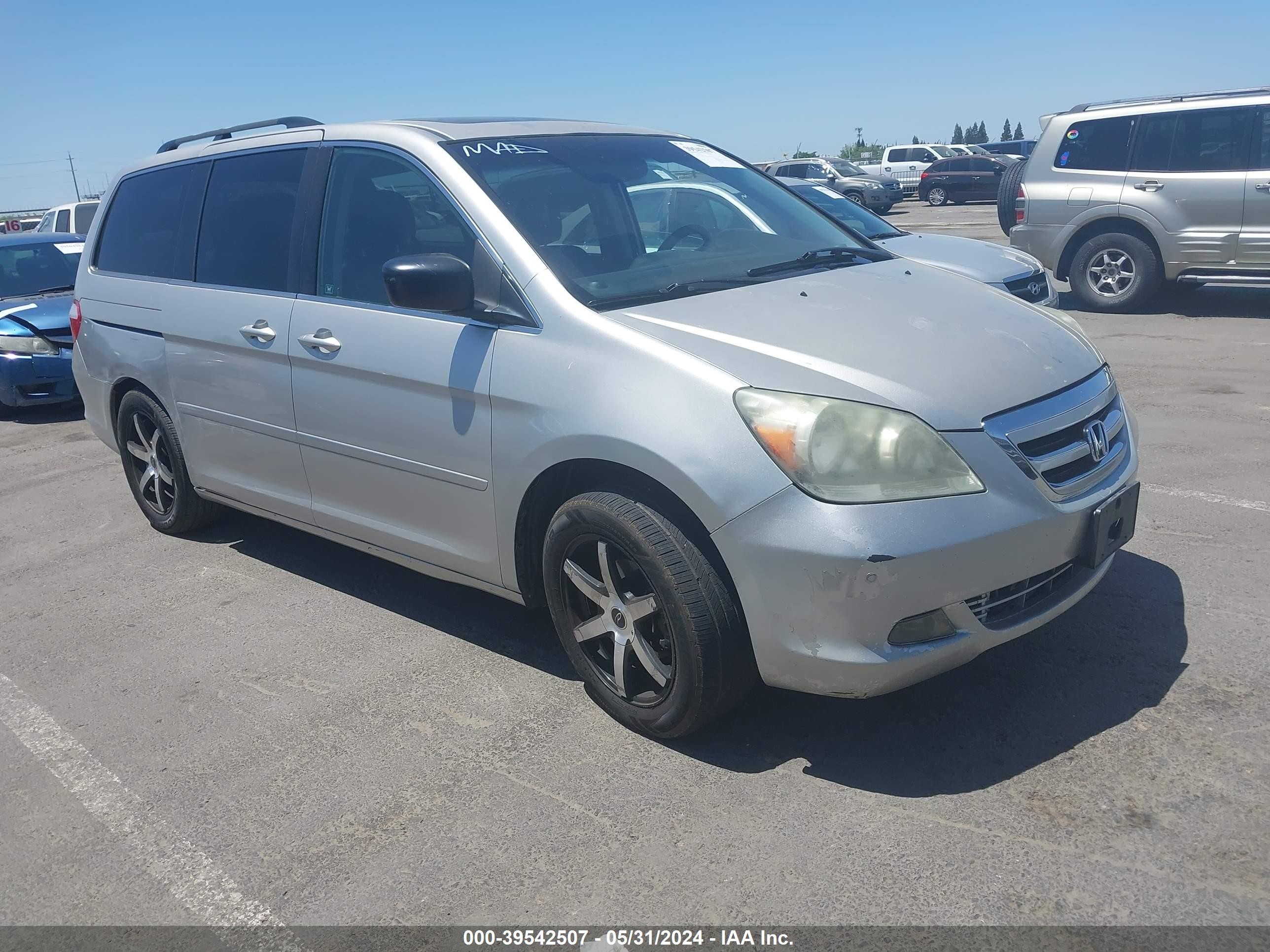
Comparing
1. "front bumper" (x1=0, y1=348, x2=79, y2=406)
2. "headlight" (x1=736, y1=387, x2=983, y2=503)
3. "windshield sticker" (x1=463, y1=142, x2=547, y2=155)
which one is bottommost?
"front bumper" (x1=0, y1=348, x2=79, y2=406)

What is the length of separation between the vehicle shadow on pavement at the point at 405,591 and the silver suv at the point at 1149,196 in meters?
8.27

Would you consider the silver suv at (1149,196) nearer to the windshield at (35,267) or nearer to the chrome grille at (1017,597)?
the chrome grille at (1017,597)

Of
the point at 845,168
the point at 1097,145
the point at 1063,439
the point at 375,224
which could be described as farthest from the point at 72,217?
the point at 845,168

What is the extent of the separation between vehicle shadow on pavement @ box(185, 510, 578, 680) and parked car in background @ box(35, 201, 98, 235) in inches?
626

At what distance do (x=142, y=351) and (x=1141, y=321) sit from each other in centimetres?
884

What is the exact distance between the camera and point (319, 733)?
140 inches

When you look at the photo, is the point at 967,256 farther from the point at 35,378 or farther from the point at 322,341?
the point at 35,378

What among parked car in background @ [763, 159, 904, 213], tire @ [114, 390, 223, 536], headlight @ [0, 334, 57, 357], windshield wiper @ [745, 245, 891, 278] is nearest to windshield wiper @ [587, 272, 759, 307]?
windshield wiper @ [745, 245, 891, 278]

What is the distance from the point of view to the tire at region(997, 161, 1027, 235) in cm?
1117

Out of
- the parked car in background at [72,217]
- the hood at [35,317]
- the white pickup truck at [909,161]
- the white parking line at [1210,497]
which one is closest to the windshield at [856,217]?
the white parking line at [1210,497]

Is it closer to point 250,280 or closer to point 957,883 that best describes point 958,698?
point 957,883

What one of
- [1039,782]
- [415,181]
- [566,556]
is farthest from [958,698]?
[415,181]

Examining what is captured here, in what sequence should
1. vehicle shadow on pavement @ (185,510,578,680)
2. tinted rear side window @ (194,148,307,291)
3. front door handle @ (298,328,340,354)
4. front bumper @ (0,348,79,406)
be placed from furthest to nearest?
front bumper @ (0,348,79,406), tinted rear side window @ (194,148,307,291), vehicle shadow on pavement @ (185,510,578,680), front door handle @ (298,328,340,354)

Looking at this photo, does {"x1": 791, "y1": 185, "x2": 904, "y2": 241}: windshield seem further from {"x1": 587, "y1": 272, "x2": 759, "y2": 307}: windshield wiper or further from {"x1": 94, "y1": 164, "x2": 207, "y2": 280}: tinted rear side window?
{"x1": 587, "y1": 272, "x2": 759, "y2": 307}: windshield wiper
